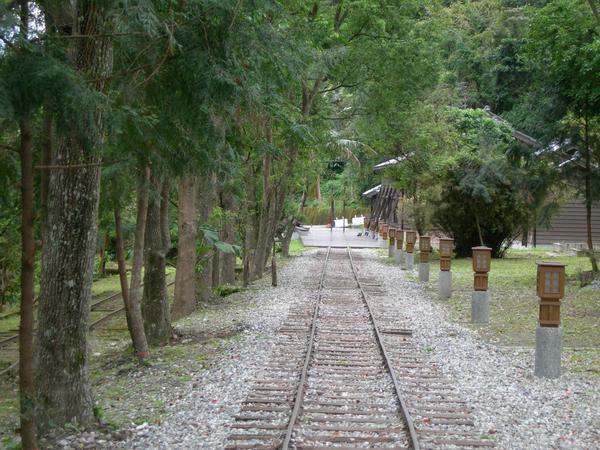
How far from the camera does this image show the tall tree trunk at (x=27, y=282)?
522cm

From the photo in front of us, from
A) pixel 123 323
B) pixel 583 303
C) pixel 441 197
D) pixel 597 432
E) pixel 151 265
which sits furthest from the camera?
pixel 441 197

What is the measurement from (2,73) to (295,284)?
16.9m

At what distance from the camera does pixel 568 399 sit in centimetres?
796

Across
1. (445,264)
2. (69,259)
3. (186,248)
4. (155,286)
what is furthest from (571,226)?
(69,259)

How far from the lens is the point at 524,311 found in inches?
605

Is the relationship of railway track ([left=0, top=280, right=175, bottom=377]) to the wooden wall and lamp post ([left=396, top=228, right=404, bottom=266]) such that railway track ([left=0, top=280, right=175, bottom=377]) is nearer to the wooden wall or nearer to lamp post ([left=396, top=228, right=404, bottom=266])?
lamp post ([left=396, top=228, right=404, bottom=266])

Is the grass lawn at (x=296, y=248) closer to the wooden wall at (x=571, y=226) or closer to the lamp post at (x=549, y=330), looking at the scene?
the wooden wall at (x=571, y=226)

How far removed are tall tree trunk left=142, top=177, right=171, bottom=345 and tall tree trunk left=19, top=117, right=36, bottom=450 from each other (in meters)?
6.29

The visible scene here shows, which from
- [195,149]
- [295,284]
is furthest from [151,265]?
[295,284]

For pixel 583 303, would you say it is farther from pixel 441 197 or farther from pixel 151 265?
pixel 441 197

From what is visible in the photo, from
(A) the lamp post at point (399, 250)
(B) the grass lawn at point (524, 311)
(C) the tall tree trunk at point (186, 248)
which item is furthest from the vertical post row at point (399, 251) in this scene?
(C) the tall tree trunk at point (186, 248)

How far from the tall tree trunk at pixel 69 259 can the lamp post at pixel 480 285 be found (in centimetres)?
855

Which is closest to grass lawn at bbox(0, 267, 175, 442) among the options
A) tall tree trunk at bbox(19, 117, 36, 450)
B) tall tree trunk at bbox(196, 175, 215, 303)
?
tall tree trunk at bbox(19, 117, 36, 450)

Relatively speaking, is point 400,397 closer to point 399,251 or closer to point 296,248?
point 399,251
